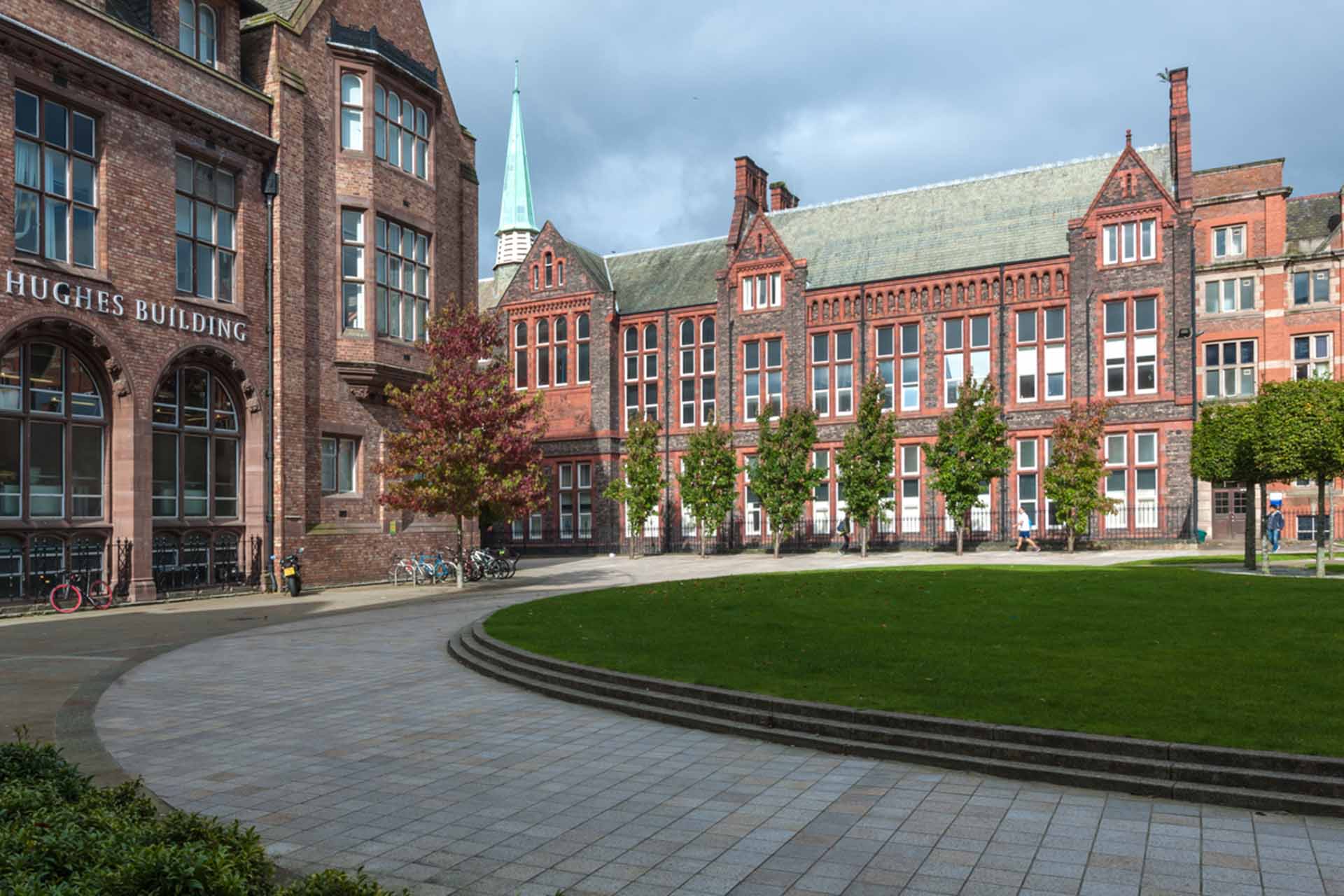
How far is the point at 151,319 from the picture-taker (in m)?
24.2

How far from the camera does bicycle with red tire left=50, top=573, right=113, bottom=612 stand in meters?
21.8

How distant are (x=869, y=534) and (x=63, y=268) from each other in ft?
103

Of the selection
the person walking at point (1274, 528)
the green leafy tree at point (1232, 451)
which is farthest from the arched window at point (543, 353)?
the person walking at point (1274, 528)

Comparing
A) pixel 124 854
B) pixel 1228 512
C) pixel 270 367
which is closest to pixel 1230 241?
pixel 1228 512

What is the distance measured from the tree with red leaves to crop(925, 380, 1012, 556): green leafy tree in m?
17.2

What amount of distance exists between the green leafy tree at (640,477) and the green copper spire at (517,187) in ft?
182

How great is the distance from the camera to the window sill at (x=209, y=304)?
2520cm

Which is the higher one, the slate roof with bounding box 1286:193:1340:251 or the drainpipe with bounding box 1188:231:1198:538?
the slate roof with bounding box 1286:193:1340:251

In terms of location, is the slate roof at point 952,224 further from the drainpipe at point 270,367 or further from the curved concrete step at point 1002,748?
the curved concrete step at point 1002,748

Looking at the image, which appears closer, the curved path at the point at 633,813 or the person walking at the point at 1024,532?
the curved path at the point at 633,813

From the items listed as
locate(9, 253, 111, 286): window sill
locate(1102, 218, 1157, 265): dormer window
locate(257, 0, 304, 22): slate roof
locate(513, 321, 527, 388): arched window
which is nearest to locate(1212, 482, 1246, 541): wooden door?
locate(1102, 218, 1157, 265): dormer window

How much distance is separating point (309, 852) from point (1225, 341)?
49.1 m

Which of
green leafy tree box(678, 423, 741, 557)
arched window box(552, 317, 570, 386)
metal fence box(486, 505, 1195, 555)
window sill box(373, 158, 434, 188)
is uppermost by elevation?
window sill box(373, 158, 434, 188)

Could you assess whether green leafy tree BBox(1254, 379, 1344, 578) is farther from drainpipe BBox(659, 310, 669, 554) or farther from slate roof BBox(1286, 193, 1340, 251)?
drainpipe BBox(659, 310, 669, 554)
